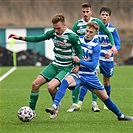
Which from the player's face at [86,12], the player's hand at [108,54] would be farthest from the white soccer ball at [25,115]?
the player's face at [86,12]

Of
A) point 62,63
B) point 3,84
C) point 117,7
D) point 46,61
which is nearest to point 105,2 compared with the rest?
point 117,7

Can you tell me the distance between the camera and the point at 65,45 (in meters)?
9.95

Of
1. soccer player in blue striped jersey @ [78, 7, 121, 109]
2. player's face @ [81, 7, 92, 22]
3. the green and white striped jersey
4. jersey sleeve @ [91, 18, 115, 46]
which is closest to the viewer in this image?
the green and white striped jersey

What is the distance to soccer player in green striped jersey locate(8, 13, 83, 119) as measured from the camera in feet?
32.2

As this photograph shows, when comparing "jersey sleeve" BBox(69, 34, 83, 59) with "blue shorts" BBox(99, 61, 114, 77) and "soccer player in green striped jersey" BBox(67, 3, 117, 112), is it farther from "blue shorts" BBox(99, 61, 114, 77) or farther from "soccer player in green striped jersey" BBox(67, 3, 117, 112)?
"blue shorts" BBox(99, 61, 114, 77)

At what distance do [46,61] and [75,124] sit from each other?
74.9 ft

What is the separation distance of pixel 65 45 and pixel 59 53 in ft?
0.70

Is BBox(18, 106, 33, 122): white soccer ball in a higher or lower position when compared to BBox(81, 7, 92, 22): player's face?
lower

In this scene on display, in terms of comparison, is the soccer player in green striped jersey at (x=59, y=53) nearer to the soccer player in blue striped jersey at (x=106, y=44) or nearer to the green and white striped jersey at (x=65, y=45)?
the green and white striped jersey at (x=65, y=45)

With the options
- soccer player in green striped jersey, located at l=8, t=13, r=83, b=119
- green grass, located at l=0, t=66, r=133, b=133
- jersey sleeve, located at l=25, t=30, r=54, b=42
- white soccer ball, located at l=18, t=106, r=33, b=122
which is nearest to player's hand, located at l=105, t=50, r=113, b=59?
green grass, located at l=0, t=66, r=133, b=133

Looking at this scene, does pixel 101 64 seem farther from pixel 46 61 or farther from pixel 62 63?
pixel 46 61

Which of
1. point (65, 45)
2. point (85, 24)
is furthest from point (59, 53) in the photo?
point (85, 24)

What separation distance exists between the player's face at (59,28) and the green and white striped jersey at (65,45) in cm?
7

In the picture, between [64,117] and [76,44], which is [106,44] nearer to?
[64,117]
